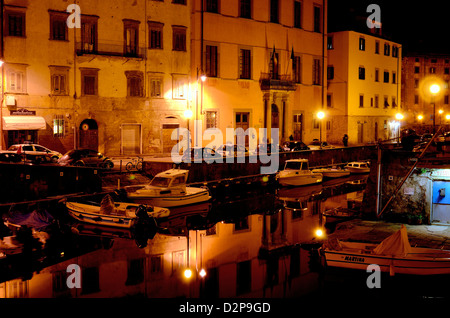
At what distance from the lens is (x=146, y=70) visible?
39656 mm

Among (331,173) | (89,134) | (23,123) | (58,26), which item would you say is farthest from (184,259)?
(58,26)

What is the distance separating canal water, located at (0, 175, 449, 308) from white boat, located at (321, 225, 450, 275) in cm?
43

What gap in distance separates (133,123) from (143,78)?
11.4 feet

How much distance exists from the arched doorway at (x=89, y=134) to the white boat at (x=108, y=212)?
577 inches

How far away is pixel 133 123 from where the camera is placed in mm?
39031

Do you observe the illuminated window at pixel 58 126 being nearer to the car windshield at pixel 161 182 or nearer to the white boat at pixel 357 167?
the car windshield at pixel 161 182

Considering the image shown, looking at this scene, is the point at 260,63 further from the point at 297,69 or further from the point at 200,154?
the point at 200,154

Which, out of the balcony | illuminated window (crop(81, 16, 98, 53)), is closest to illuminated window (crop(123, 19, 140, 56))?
illuminated window (crop(81, 16, 98, 53))

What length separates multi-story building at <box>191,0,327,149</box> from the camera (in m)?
42.8

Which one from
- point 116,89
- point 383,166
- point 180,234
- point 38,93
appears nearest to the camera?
point 383,166

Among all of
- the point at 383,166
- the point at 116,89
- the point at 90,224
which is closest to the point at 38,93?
the point at 116,89

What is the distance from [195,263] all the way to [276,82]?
31793 mm
